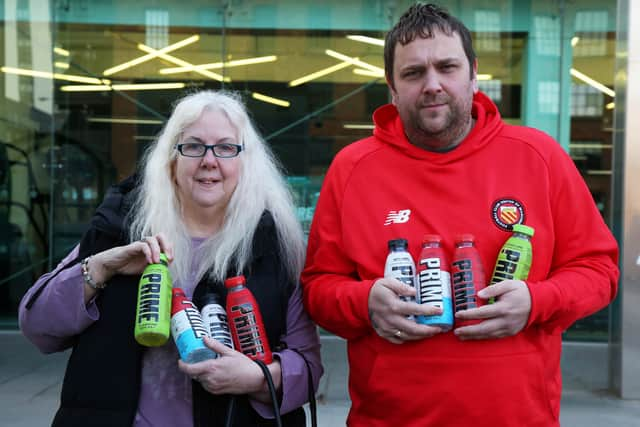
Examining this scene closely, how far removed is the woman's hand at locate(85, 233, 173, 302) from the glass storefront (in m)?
5.75

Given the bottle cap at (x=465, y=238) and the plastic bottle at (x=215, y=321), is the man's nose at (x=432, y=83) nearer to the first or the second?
the bottle cap at (x=465, y=238)

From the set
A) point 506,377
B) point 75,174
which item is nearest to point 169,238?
point 506,377

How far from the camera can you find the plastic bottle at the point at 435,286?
6.89 ft

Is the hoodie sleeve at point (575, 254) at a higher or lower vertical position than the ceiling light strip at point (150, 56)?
lower

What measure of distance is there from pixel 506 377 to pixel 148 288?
1.14m

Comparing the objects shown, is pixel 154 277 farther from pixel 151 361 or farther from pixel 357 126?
pixel 357 126

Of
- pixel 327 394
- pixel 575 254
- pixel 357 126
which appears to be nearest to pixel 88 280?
pixel 575 254

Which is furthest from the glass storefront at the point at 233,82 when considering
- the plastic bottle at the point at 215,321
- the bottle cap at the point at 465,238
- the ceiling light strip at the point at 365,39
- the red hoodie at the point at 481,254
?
the bottle cap at the point at 465,238

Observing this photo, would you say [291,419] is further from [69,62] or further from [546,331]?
[69,62]

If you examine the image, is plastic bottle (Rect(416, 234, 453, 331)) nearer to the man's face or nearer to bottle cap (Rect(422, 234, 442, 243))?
bottle cap (Rect(422, 234, 442, 243))

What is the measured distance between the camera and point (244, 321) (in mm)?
2211

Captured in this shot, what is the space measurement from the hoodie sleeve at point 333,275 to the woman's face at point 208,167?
34 centimetres

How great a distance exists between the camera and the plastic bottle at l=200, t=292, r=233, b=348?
220 cm

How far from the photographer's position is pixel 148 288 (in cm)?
215
